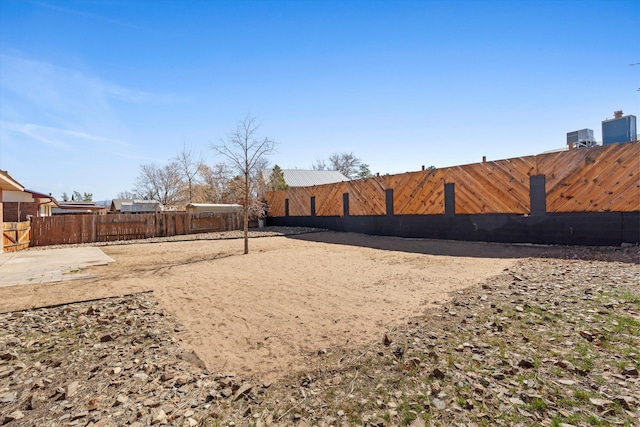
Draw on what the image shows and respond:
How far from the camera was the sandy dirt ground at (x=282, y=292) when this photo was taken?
323cm

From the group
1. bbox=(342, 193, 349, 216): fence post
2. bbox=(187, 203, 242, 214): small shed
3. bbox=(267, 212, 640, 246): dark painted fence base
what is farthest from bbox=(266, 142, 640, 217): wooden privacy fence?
bbox=(187, 203, 242, 214): small shed

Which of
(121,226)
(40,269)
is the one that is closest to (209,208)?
(121,226)

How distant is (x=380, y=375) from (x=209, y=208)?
18422 millimetres

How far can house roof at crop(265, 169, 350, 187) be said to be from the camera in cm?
3091

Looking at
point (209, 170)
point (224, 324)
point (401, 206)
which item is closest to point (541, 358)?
point (224, 324)

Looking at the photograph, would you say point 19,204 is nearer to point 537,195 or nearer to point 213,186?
point 213,186

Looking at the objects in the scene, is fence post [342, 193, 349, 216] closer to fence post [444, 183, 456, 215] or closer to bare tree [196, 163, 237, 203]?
fence post [444, 183, 456, 215]

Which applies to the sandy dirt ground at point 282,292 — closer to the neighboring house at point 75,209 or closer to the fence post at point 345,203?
the fence post at point 345,203

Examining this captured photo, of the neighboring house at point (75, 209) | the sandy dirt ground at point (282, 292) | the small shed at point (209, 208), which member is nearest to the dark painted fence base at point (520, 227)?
the sandy dirt ground at point (282, 292)

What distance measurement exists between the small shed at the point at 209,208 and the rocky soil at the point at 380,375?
1536 centimetres

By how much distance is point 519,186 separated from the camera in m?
9.32

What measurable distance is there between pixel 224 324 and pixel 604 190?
9.51 metres

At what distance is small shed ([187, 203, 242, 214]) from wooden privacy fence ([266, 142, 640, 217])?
8.59 meters

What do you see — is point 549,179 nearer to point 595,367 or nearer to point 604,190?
point 604,190
